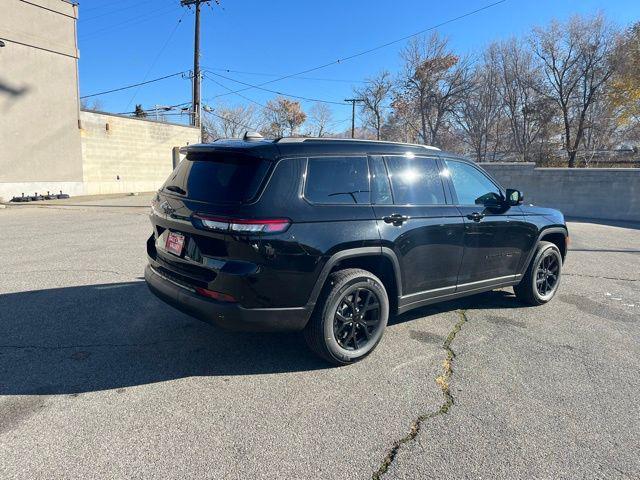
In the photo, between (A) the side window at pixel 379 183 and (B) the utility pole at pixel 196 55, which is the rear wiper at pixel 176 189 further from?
(B) the utility pole at pixel 196 55

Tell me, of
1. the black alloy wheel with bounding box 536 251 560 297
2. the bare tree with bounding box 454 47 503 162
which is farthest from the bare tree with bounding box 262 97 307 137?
the black alloy wheel with bounding box 536 251 560 297

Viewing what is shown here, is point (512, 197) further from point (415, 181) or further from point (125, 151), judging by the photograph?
point (125, 151)

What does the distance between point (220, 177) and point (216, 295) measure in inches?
35.9

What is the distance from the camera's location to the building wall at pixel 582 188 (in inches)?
635

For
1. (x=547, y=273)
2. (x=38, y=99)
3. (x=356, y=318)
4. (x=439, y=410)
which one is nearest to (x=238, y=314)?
(x=356, y=318)

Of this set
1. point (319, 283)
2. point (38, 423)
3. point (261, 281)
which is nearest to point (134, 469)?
point (38, 423)

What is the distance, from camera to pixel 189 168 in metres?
3.80

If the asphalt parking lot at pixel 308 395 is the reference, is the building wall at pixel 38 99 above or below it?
above

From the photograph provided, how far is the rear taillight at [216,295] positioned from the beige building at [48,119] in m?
18.9

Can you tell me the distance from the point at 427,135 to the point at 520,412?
46796 millimetres

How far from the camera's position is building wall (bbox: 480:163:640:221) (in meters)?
16.1

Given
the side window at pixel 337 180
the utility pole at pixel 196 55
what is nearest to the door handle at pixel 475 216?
the side window at pixel 337 180

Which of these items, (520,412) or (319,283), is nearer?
(520,412)

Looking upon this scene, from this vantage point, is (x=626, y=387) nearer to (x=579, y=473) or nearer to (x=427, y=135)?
(x=579, y=473)
